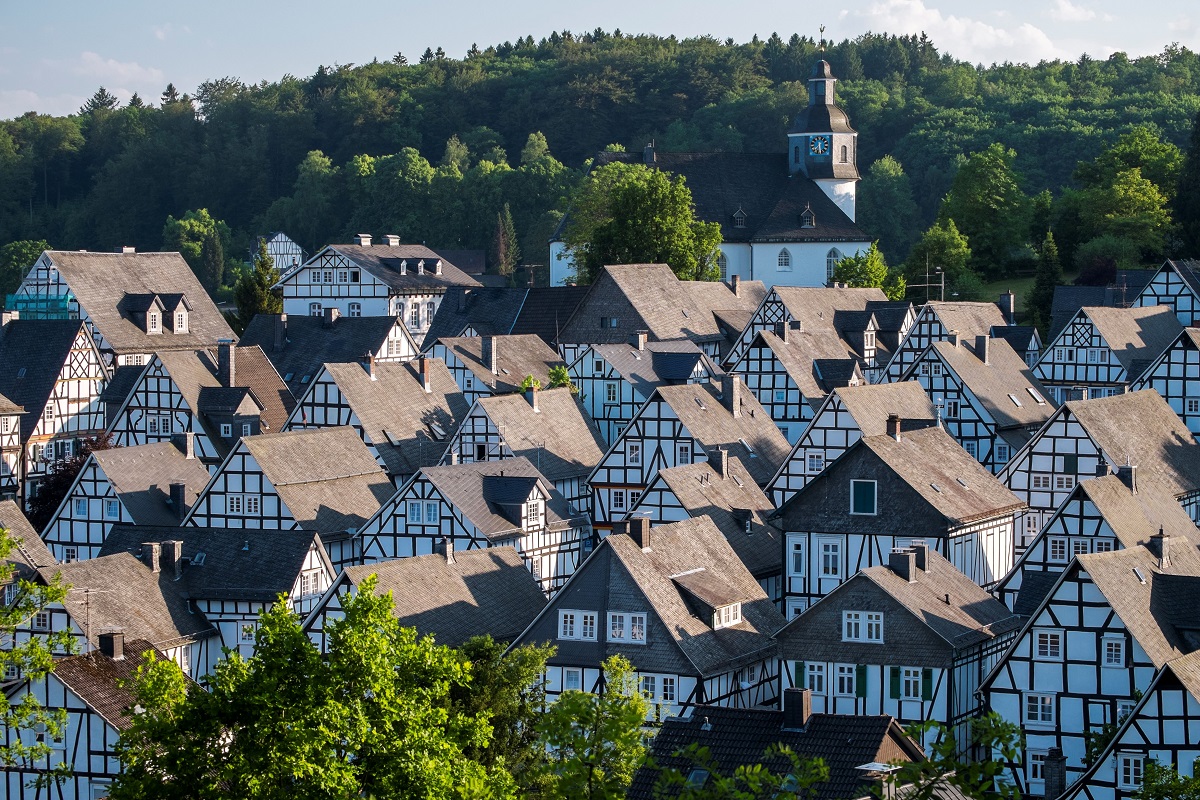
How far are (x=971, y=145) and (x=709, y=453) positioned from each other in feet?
273

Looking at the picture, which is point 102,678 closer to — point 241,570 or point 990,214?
point 241,570

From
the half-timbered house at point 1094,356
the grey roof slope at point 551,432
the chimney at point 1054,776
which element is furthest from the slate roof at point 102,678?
the half-timbered house at point 1094,356

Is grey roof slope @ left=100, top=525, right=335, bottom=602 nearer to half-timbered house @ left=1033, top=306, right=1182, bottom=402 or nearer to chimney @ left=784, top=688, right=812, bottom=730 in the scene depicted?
chimney @ left=784, top=688, right=812, bottom=730

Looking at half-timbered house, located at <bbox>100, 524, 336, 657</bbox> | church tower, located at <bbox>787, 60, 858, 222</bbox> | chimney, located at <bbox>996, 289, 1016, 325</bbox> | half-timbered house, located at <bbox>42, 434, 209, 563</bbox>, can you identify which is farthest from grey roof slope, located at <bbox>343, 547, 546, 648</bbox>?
church tower, located at <bbox>787, 60, 858, 222</bbox>

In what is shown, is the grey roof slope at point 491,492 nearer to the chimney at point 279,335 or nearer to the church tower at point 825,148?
the chimney at point 279,335

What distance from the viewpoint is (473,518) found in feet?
169

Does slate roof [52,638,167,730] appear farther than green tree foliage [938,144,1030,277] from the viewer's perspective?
No

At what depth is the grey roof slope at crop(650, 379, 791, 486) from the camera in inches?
2301

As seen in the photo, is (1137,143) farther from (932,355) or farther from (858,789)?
(858,789)

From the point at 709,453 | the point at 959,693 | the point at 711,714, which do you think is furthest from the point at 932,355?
the point at 711,714

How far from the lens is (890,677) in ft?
137

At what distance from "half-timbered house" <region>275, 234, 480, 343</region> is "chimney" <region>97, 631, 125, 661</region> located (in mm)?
51365

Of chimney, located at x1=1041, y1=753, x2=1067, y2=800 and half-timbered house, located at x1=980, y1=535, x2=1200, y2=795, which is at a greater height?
half-timbered house, located at x1=980, y1=535, x2=1200, y2=795

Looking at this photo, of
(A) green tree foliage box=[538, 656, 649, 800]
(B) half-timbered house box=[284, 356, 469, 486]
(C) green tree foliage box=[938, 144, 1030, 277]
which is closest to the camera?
(A) green tree foliage box=[538, 656, 649, 800]
